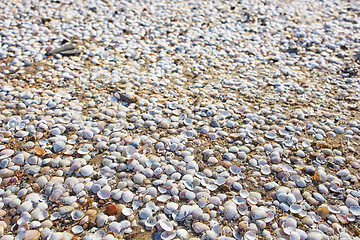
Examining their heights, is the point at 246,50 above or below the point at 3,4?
above

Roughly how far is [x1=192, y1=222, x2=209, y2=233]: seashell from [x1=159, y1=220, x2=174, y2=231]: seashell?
17 centimetres

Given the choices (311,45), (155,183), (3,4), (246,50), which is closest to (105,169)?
(155,183)

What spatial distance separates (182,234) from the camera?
2236mm

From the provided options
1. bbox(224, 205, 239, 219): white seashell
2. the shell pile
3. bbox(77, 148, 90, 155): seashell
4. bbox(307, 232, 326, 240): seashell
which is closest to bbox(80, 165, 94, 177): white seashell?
the shell pile

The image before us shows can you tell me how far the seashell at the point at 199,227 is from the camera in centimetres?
227

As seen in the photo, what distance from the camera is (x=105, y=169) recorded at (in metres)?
2.74

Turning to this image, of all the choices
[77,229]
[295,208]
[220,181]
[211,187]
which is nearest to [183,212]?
[211,187]

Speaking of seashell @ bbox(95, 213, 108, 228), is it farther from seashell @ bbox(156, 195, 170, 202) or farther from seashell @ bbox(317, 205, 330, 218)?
seashell @ bbox(317, 205, 330, 218)

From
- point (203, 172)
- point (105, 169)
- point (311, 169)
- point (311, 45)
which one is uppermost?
point (311, 45)

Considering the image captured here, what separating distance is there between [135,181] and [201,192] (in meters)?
0.57

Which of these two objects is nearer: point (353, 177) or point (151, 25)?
point (353, 177)

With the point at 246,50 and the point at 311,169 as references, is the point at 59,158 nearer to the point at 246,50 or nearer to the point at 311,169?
the point at 311,169

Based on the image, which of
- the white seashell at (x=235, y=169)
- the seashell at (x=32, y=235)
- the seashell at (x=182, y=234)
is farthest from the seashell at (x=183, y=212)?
the seashell at (x=32, y=235)

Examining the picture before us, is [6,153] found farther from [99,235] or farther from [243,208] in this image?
[243,208]
